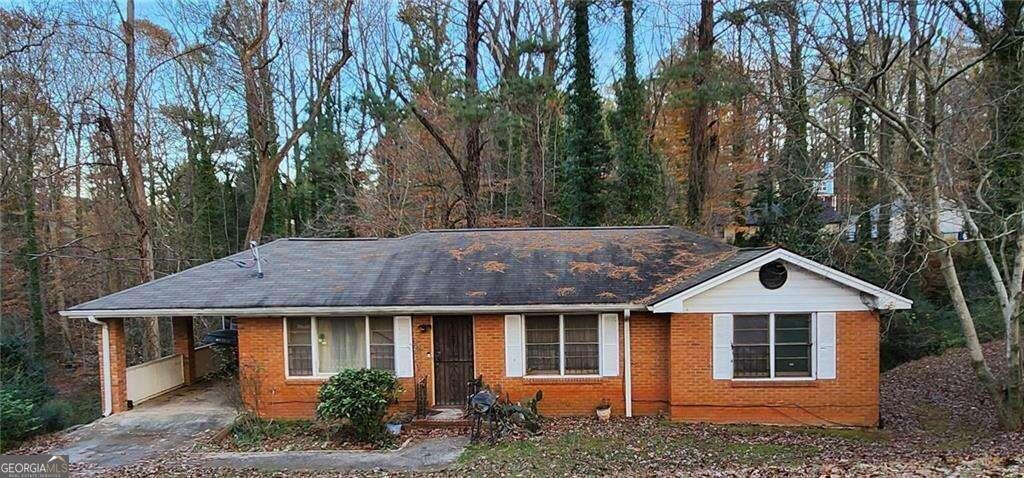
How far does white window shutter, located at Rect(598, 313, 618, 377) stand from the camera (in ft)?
35.9

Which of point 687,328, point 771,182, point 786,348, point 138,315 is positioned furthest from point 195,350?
point 771,182

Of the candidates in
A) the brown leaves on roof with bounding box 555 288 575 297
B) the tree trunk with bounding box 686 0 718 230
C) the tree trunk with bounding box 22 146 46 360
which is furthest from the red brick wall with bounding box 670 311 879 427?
the tree trunk with bounding box 22 146 46 360

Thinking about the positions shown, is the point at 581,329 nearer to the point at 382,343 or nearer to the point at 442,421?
the point at 442,421

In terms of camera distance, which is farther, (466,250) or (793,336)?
(466,250)

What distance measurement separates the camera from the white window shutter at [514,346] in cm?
1098

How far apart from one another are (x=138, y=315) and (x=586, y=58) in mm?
18024

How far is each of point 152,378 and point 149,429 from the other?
8.37ft

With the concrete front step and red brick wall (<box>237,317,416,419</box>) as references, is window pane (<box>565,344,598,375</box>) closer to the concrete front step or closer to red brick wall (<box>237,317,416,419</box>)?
the concrete front step

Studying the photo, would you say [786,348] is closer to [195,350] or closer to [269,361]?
[269,361]

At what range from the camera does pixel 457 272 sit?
12.0 m

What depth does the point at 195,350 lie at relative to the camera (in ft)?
46.4

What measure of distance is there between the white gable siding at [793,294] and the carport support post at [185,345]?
12.3m

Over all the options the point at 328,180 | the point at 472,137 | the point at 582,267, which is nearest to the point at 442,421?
the point at 582,267

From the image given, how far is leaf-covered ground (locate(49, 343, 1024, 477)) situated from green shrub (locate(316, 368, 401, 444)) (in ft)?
4.95
